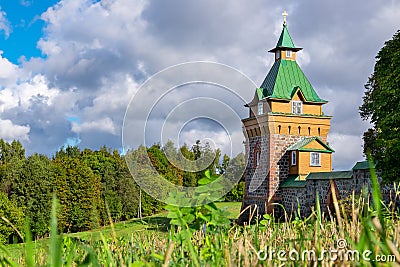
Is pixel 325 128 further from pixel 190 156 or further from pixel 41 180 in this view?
pixel 190 156

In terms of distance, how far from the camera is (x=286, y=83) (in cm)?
3098

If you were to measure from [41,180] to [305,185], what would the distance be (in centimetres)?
2155

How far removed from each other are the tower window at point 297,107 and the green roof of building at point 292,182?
3.61 metres

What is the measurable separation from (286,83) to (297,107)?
4.81 feet

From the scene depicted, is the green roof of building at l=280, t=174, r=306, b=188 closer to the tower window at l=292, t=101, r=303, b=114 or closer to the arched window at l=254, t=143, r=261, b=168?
the arched window at l=254, t=143, r=261, b=168

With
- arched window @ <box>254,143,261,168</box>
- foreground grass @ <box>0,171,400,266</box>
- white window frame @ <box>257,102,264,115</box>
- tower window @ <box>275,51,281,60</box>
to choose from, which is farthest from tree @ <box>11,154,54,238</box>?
foreground grass @ <box>0,171,400,266</box>

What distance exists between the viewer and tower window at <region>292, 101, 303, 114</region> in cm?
3062

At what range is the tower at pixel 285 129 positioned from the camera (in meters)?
29.7

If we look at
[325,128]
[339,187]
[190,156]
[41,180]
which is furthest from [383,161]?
[41,180]

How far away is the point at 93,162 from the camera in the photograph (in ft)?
155

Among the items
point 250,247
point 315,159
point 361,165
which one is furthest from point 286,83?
point 250,247

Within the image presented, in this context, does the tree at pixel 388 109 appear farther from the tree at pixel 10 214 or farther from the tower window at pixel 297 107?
the tree at pixel 10 214


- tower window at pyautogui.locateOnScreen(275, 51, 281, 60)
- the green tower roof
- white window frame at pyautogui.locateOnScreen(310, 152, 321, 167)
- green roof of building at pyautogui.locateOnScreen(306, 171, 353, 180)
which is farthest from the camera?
tower window at pyautogui.locateOnScreen(275, 51, 281, 60)

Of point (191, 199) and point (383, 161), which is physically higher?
point (383, 161)
